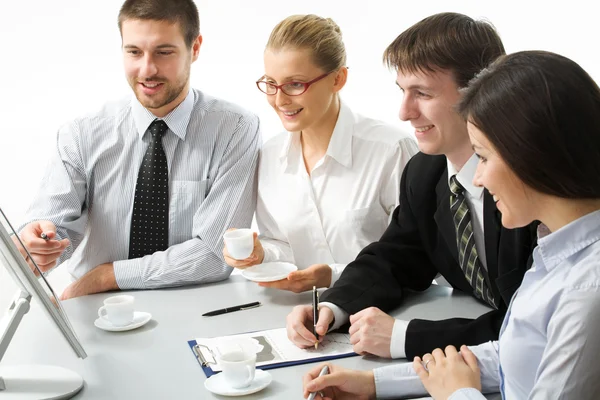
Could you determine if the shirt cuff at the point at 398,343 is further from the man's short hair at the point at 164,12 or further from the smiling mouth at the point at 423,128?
the man's short hair at the point at 164,12

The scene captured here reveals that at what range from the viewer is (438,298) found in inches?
88.8

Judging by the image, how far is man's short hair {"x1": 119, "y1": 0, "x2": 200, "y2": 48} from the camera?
8.96 ft

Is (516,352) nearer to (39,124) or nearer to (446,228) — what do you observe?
(446,228)

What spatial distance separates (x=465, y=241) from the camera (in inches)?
79.6

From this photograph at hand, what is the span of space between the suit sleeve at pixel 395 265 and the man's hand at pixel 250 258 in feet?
1.13

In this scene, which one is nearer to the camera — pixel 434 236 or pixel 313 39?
pixel 434 236

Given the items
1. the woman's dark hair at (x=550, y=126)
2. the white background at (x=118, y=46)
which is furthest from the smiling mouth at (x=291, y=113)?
the white background at (x=118, y=46)

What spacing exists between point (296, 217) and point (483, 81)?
4.36 ft

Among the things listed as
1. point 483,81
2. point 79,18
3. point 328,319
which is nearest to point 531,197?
point 483,81

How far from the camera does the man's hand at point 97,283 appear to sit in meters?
2.42

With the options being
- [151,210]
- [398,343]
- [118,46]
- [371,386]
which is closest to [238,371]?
[371,386]

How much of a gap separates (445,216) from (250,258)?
0.67m

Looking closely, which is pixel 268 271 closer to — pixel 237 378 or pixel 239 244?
pixel 239 244

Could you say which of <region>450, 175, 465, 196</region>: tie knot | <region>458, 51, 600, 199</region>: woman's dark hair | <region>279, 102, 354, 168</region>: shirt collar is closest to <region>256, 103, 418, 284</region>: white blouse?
<region>279, 102, 354, 168</region>: shirt collar
